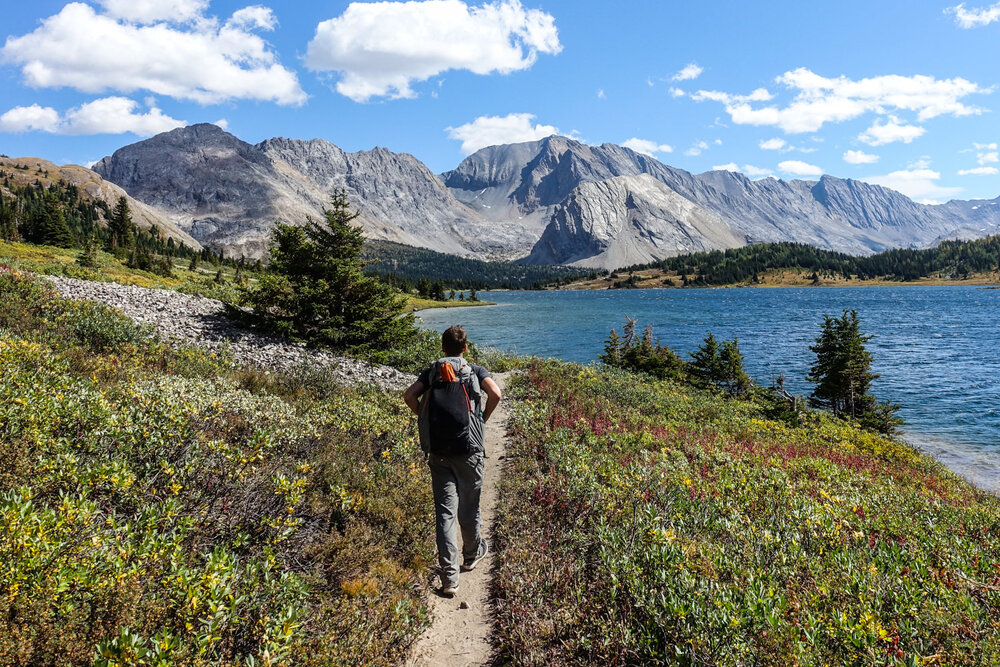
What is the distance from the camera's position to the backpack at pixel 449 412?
254 inches

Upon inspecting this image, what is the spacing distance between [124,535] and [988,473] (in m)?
29.2

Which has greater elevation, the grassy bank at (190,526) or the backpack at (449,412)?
the backpack at (449,412)

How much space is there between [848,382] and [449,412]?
34023 millimetres

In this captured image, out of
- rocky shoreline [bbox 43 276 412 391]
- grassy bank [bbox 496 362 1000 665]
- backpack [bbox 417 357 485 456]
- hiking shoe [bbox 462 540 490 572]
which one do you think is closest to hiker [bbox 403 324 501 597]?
backpack [bbox 417 357 485 456]

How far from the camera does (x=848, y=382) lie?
31.5 metres

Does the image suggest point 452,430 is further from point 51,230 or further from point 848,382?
point 51,230

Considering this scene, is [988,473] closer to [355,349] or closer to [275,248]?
[355,349]

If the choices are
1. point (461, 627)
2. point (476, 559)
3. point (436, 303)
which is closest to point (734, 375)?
point (476, 559)

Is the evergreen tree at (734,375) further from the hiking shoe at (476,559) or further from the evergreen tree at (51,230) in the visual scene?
the evergreen tree at (51,230)

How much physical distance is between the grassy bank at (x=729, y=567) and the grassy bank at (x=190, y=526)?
1713mm

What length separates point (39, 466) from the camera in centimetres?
489

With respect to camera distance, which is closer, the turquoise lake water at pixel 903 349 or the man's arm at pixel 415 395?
the man's arm at pixel 415 395

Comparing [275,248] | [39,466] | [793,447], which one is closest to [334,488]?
[39,466]

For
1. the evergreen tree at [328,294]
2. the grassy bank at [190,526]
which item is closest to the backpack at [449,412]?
the grassy bank at [190,526]
